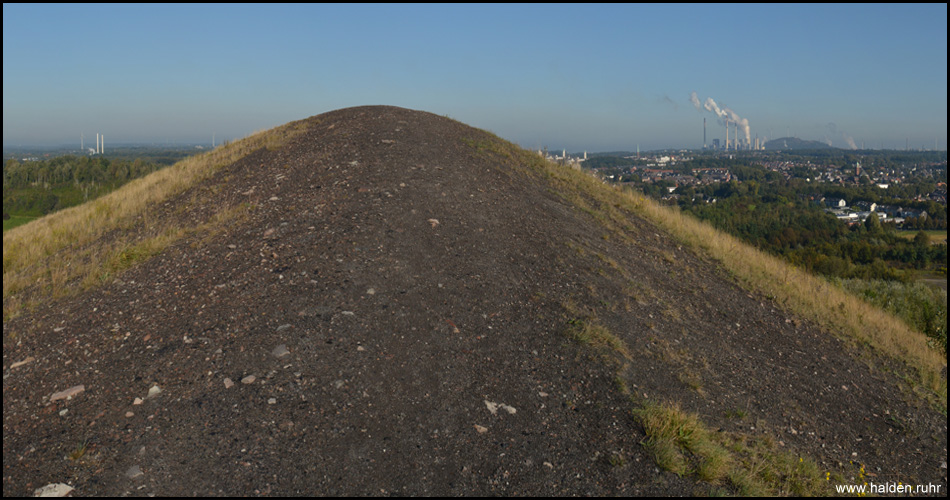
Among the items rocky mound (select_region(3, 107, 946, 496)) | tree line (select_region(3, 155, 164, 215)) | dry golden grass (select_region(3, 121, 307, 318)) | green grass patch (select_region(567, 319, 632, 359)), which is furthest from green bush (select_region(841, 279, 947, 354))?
tree line (select_region(3, 155, 164, 215))

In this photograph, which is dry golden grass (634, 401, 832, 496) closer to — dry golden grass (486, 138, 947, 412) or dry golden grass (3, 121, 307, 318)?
dry golden grass (486, 138, 947, 412)

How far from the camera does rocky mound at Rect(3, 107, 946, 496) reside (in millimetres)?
3812

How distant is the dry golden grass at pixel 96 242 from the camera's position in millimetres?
6973

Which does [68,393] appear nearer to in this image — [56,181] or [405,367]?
[405,367]

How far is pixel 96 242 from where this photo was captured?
28.8ft

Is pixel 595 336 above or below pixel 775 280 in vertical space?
below

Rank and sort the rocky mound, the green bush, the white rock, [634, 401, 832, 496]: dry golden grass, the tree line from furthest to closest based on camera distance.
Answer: the tree line, the green bush, the white rock, [634, 401, 832, 496]: dry golden grass, the rocky mound

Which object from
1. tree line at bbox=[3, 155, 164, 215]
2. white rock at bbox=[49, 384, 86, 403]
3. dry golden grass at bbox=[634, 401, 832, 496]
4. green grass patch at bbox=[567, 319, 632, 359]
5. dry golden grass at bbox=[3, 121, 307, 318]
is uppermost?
tree line at bbox=[3, 155, 164, 215]

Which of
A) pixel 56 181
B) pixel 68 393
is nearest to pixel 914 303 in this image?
pixel 68 393

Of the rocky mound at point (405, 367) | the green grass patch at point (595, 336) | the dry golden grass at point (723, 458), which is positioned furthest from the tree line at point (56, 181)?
the dry golden grass at point (723, 458)

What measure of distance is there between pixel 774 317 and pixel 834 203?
177ft

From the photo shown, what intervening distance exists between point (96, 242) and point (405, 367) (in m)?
7.10

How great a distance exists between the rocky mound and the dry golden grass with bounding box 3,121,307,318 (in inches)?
17.9

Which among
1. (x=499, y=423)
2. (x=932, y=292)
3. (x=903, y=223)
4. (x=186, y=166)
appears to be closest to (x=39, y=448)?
(x=499, y=423)
